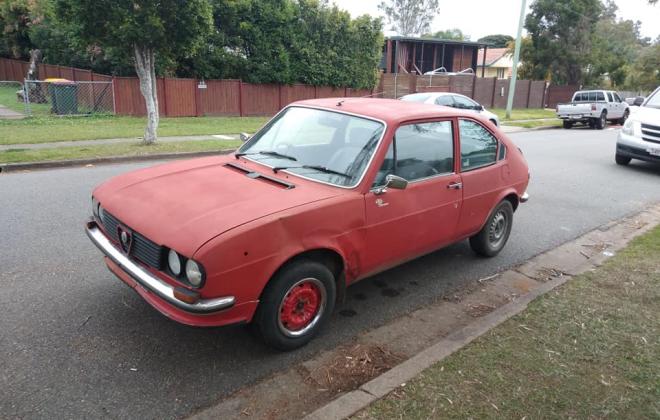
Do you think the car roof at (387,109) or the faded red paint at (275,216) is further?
the car roof at (387,109)

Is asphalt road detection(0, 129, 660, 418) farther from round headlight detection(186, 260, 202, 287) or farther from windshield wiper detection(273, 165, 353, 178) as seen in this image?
windshield wiper detection(273, 165, 353, 178)

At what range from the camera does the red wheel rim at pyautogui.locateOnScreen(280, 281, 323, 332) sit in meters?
3.44

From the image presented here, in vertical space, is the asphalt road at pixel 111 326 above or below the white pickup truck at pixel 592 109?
below

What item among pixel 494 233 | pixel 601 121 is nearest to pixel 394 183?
pixel 494 233

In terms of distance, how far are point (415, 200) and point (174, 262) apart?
2035 mm

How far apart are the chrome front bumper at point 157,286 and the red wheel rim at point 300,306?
1.68ft

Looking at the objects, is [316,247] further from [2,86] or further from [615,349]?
[2,86]

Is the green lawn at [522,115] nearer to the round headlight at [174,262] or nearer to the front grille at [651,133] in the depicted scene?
the front grille at [651,133]

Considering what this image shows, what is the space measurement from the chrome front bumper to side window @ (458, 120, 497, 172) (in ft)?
9.05

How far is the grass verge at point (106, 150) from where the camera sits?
9805 millimetres

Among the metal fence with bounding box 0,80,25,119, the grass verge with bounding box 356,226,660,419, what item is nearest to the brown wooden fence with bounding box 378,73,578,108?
the metal fence with bounding box 0,80,25,119

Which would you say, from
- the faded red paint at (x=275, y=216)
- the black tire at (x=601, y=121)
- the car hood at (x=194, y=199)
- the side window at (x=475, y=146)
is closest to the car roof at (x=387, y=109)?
the faded red paint at (x=275, y=216)

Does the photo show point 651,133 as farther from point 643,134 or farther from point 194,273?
point 194,273

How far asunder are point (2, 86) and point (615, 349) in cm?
3747
